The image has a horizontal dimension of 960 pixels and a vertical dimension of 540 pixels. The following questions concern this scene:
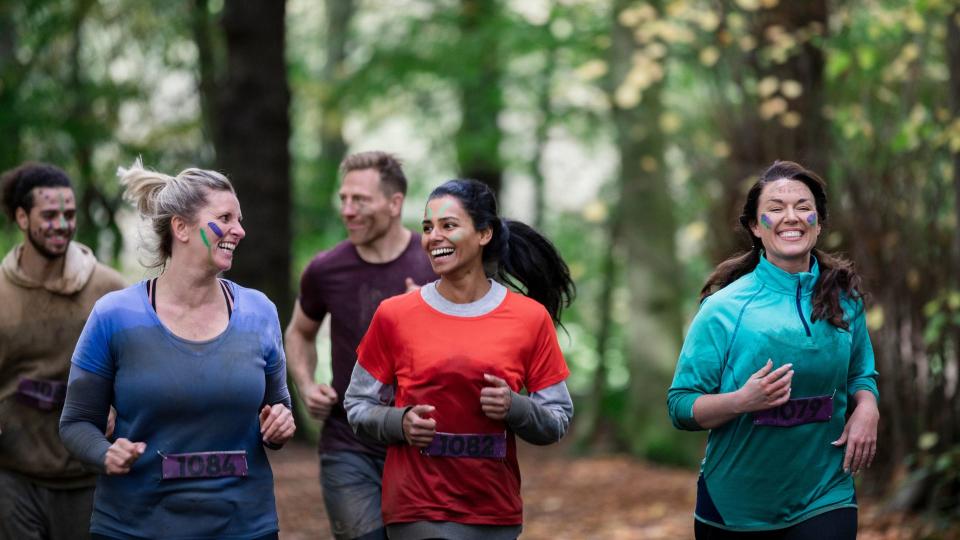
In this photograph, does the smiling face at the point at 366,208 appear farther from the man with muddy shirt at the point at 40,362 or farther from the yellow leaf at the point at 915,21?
the yellow leaf at the point at 915,21

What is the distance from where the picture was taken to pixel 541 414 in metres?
5.17

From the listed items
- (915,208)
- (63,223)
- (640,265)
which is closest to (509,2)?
(640,265)

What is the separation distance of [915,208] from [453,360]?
6.81 m

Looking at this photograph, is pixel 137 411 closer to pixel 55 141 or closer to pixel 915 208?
pixel 915 208

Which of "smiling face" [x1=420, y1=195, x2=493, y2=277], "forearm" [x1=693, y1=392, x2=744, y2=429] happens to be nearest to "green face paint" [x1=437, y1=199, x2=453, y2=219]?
"smiling face" [x1=420, y1=195, x2=493, y2=277]

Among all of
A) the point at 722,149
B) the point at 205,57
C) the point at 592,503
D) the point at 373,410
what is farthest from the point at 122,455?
Result: the point at 205,57

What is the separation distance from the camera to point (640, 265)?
1869 centimetres

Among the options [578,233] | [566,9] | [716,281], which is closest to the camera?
[716,281]

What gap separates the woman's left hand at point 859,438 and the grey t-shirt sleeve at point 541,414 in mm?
1093

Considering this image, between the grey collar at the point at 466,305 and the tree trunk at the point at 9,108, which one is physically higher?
the tree trunk at the point at 9,108

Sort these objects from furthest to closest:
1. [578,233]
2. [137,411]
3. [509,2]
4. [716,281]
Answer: [578,233] → [509,2] → [716,281] → [137,411]

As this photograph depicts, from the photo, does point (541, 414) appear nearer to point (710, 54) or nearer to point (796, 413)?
point (796, 413)

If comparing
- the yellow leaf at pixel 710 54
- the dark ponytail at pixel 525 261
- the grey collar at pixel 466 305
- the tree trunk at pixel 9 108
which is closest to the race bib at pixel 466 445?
the grey collar at pixel 466 305

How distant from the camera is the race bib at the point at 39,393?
20.3ft
